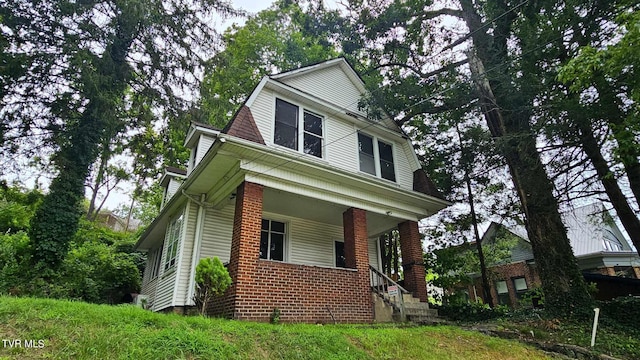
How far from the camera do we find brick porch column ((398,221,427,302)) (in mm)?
10211

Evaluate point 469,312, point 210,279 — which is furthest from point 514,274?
point 210,279

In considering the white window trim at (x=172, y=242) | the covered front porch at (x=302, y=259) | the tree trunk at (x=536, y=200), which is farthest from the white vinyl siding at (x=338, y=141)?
the white window trim at (x=172, y=242)

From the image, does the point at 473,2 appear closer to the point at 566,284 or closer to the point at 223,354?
the point at 566,284

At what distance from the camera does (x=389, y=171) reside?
38.1ft

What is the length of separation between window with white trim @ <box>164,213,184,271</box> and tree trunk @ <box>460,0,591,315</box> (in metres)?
9.10

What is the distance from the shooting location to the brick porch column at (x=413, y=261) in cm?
1021

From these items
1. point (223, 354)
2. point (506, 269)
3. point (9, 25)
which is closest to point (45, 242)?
point (9, 25)

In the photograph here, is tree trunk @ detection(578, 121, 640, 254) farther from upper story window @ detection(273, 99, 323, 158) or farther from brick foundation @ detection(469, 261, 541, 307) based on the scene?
brick foundation @ detection(469, 261, 541, 307)

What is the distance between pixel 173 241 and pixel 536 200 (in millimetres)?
10351

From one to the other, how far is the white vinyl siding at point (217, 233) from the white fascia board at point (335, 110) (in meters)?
3.68

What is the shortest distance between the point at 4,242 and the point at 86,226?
8.59 meters

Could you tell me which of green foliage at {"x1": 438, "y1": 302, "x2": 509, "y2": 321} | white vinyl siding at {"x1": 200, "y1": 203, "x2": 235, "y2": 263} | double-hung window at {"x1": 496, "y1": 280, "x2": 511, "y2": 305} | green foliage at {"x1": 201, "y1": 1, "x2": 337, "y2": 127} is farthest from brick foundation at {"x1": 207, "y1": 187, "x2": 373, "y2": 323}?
double-hung window at {"x1": 496, "y1": 280, "x2": 511, "y2": 305}

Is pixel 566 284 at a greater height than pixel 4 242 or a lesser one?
lesser

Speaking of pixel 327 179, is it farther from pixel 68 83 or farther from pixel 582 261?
pixel 582 261
